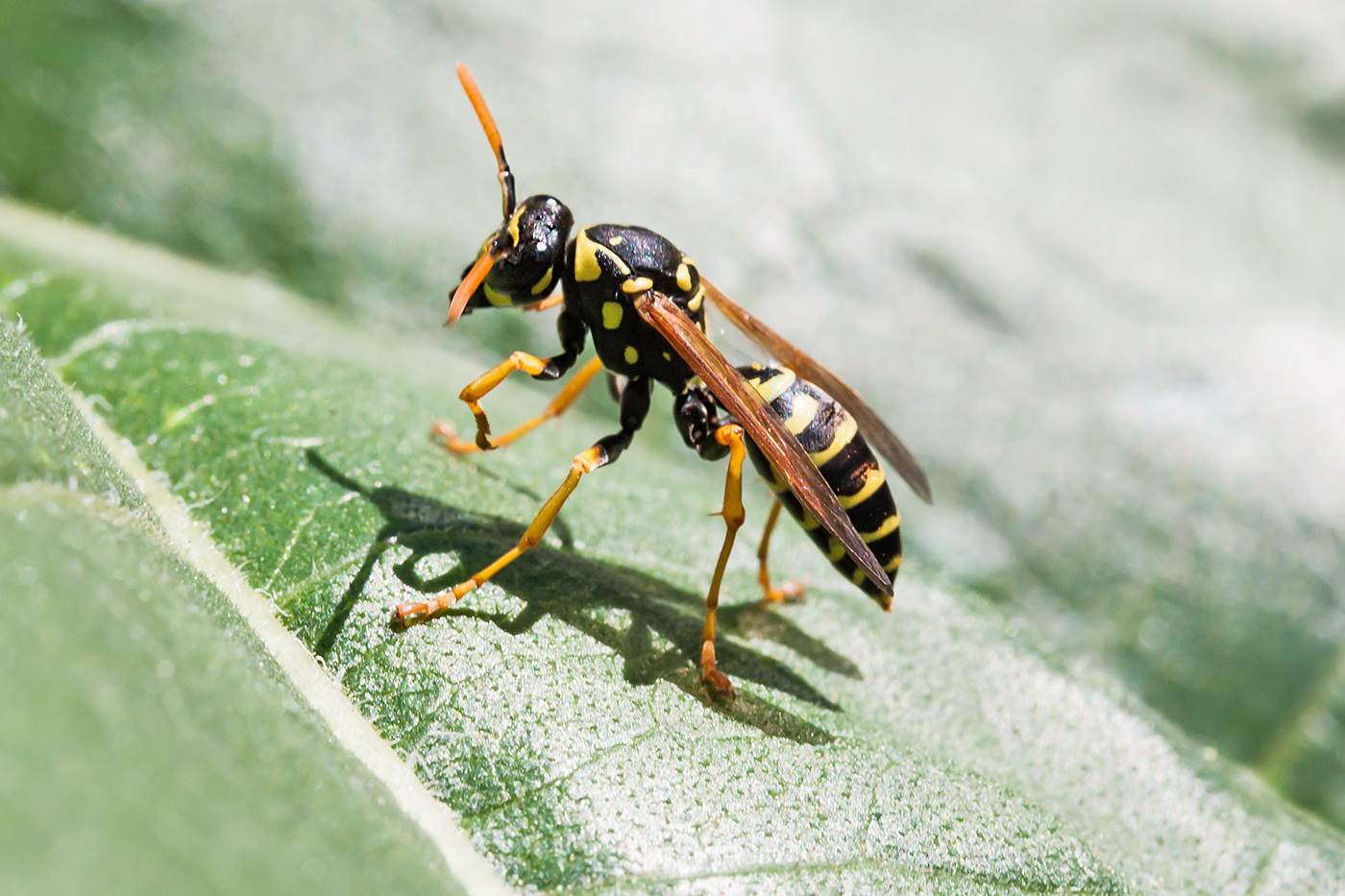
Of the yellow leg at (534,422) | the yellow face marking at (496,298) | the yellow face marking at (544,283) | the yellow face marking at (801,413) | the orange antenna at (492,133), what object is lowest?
the yellow leg at (534,422)

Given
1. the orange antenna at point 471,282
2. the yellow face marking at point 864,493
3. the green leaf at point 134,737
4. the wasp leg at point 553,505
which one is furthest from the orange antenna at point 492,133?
the green leaf at point 134,737

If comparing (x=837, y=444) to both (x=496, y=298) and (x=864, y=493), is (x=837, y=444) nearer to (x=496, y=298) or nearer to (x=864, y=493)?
(x=864, y=493)

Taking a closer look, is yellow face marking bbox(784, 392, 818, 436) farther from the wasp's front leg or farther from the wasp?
the wasp's front leg

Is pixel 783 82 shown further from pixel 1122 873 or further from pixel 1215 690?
pixel 1122 873

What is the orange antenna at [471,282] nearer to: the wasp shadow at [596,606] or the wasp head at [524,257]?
the wasp head at [524,257]

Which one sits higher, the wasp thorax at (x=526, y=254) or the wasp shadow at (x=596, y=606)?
the wasp thorax at (x=526, y=254)

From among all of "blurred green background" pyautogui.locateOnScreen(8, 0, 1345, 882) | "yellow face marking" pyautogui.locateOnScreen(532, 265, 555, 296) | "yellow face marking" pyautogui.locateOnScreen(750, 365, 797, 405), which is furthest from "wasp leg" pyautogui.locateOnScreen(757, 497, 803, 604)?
"yellow face marking" pyautogui.locateOnScreen(532, 265, 555, 296)

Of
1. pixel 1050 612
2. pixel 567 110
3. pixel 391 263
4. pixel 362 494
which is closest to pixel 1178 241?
pixel 1050 612
